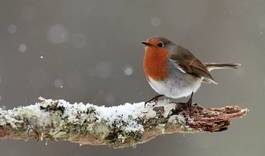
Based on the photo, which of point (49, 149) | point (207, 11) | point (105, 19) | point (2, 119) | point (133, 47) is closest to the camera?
point (2, 119)

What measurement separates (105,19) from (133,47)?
1.02 meters

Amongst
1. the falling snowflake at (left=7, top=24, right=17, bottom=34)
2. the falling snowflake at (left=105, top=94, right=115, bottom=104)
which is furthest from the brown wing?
the falling snowflake at (left=7, top=24, right=17, bottom=34)

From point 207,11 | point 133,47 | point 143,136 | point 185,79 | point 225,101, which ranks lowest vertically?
point 143,136

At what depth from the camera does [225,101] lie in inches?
464

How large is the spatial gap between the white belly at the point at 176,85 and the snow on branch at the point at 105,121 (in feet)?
1.87

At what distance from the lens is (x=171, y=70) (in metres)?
5.27

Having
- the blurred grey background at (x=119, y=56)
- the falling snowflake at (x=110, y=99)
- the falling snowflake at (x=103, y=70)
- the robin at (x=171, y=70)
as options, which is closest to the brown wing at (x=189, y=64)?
the robin at (x=171, y=70)

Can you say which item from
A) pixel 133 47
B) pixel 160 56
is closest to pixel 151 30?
pixel 133 47

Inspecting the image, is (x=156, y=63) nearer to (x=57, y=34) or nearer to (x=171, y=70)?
(x=171, y=70)

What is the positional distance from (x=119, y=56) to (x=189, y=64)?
20.3 feet

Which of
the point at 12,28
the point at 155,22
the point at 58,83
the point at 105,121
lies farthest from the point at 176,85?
the point at 155,22

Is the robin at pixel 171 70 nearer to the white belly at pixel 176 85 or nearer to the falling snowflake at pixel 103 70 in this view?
the white belly at pixel 176 85

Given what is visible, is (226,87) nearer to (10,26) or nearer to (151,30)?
(151,30)

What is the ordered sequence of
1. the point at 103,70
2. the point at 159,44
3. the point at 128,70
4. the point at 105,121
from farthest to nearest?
the point at 103,70
the point at 128,70
the point at 159,44
the point at 105,121
